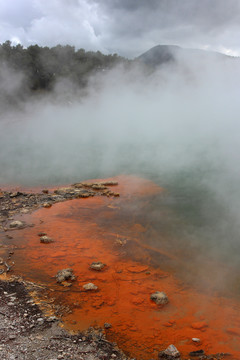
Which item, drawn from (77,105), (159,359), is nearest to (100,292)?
(159,359)

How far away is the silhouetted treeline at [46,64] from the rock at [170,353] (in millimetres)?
17059

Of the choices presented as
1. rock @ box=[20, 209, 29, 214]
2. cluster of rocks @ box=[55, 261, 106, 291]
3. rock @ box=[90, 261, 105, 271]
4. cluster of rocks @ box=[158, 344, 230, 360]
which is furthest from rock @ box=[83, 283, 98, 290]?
rock @ box=[20, 209, 29, 214]

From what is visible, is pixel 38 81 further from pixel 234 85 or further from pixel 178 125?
pixel 234 85

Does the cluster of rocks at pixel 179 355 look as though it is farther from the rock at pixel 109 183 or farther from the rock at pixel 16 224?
the rock at pixel 109 183

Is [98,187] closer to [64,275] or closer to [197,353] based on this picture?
[64,275]

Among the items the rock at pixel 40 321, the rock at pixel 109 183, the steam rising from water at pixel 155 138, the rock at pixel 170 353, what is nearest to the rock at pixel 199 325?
the rock at pixel 170 353

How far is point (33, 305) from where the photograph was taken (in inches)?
109

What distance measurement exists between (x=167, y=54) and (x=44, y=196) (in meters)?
19.8

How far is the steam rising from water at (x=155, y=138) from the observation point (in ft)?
20.3

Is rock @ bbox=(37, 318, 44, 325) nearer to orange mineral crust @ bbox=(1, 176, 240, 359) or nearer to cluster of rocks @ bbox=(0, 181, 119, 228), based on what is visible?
orange mineral crust @ bbox=(1, 176, 240, 359)

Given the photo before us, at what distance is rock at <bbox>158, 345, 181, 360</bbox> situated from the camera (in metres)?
2.29

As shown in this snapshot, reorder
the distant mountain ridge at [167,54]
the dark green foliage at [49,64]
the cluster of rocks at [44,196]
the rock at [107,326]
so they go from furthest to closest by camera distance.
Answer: the distant mountain ridge at [167,54]
the dark green foliage at [49,64]
the cluster of rocks at [44,196]
the rock at [107,326]

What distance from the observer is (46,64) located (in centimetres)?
1839

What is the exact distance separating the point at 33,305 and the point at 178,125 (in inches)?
483
